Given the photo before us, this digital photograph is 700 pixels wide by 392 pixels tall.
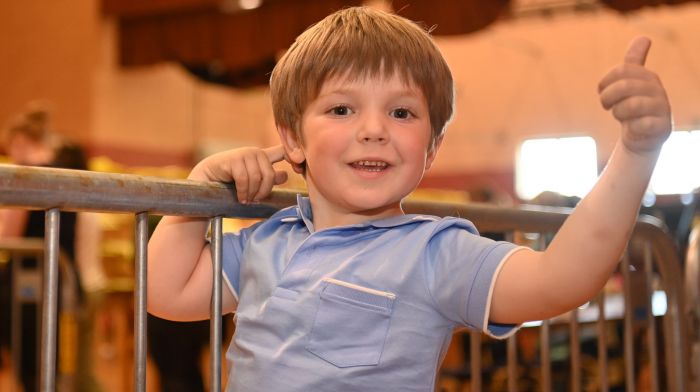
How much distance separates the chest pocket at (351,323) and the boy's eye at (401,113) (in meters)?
0.26

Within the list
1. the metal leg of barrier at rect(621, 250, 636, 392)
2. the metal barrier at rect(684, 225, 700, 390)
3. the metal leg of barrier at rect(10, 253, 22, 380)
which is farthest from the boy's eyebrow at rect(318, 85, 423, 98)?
the metal leg of barrier at rect(10, 253, 22, 380)

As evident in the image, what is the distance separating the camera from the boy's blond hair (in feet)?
4.34

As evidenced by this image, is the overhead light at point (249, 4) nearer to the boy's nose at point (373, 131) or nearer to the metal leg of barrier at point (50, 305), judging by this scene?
the boy's nose at point (373, 131)

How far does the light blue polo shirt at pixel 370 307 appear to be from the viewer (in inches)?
49.1

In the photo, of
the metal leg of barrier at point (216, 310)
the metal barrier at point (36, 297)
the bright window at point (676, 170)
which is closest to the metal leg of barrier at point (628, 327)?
the metal leg of barrier at point (216, 310)

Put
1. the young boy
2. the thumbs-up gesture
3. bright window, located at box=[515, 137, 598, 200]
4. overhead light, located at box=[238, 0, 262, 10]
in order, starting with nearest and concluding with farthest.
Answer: the thumbs-up gesture → the young boy → overhead light, located at box=[238, 0, 262, 10] → bright window, located at box=[515, 137, 598, 200]

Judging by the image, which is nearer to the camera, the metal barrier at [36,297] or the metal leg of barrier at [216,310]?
the metal leg of barrier at [216,310]

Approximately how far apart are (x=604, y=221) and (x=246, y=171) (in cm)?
59

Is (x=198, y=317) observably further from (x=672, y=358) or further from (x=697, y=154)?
(x=697, y=154)

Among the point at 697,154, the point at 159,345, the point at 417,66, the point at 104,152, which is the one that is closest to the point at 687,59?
the point at 697,154

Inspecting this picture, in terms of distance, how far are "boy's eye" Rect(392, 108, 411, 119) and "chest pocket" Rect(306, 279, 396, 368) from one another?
0.26m

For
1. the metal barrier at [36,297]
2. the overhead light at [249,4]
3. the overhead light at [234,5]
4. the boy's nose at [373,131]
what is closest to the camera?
the boy's nose at [373,131]

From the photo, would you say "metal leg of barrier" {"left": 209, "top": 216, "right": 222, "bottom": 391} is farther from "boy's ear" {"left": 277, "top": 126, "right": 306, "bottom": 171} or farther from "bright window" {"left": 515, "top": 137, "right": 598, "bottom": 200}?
"bright window" {"left": 515, "top": 137, "right": 598, "bottom": 200}

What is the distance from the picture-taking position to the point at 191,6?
33.4ft
